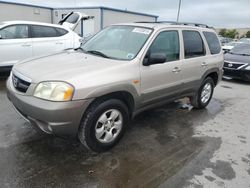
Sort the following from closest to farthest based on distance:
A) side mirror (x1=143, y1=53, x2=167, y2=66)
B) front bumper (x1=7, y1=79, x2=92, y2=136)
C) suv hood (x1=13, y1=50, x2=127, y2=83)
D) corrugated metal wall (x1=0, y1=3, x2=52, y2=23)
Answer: front bumper (x1=7, y1=79, x2=92, y2=136)
suv hood (x1=13, y1=50, x2=127, y2=83)
side mirror (x1=143, y1=53, x2=167, y2=66)
corrugated metal wall (x1=0, y1=3, x2=52, y2=23)

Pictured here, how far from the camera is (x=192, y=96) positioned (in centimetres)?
536

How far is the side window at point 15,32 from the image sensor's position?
22.7 feet

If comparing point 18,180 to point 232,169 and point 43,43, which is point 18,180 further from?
point 43,43

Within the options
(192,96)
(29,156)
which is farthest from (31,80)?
(192,96)

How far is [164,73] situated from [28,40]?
476 cm

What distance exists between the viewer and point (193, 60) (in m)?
4.82

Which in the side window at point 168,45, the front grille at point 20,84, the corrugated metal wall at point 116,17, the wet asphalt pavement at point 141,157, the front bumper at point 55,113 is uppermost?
the corrugated metal wall at point 116,17

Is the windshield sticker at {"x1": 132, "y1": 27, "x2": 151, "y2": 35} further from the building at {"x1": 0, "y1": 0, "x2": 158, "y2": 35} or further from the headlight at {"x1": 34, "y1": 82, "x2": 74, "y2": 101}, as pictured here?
the building at {"x1": 0, "y1": 0, "x2": 158, "y2": 35}

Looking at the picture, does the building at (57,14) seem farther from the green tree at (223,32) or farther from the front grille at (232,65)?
the green tree at (223,32)

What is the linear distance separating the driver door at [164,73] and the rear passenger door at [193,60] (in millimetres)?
212

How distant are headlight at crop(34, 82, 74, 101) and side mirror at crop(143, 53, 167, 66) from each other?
4.25ft

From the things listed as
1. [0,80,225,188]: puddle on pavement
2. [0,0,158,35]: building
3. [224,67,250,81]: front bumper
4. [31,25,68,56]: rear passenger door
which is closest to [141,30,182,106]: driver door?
[0,80,225,188]: puddle on pavement

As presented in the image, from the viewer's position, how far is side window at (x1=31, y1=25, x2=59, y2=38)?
7412mm

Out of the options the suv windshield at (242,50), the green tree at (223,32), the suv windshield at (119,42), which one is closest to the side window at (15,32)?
the suv windshield at (119,42)
